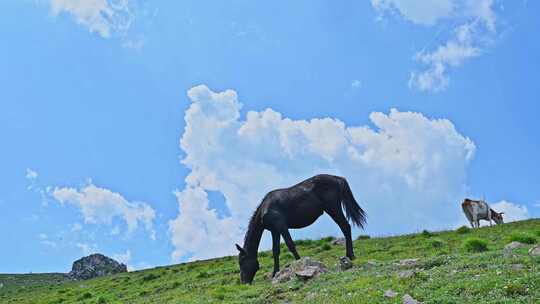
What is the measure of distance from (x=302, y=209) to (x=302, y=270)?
376 centimetres

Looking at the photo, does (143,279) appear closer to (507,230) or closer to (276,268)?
(276,268)

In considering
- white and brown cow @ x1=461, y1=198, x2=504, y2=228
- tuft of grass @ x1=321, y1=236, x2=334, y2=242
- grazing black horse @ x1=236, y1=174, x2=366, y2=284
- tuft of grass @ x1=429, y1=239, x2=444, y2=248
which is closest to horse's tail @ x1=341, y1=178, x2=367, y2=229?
grazing black horse @ x1=236, y1=174, x2=366, y2=284

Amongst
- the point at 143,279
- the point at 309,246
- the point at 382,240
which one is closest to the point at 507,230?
the point at 382,240

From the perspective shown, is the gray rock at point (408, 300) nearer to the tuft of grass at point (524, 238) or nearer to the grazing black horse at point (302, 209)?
the grazing black horse at point (302, 209)

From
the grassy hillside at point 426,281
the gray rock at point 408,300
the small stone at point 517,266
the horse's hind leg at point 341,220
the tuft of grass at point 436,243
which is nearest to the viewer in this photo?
the grassy hillside at point 426,281

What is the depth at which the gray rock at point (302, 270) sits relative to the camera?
17328mm

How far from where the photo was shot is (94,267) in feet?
221

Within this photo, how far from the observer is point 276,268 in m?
20.9

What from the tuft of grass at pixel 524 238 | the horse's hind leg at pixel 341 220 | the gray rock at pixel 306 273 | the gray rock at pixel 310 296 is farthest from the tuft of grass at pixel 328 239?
the gray rock at pixel 310 296

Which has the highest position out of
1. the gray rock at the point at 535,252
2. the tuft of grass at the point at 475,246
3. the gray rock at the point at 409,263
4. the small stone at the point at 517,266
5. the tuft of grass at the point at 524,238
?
the tuft of grass at the point at 524,238

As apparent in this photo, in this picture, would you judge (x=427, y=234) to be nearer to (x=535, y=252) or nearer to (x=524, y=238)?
(x=524, y=238)

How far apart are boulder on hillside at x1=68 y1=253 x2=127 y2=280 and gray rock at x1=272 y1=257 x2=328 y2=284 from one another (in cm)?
5188

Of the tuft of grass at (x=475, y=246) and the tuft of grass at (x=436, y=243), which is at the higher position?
the tuft of grass at (x=436, y=243)

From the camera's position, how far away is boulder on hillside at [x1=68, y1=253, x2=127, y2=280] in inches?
2618
